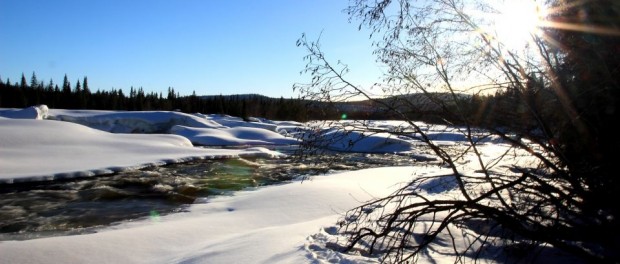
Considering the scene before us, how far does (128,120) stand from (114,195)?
29.7 metres

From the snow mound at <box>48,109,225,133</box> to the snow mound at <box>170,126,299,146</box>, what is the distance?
4.02 metres

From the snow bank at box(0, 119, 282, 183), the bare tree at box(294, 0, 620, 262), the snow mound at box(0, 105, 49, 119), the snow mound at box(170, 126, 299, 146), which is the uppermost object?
the bare tree at box(294, 0, 620, 262)

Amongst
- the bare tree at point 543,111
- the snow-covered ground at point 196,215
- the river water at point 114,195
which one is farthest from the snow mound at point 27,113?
the bare tree at point 543,111

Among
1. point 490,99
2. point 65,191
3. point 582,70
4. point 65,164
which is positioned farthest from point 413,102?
point 65,164

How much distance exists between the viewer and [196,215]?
23.6ft

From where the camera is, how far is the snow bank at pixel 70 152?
1173 centimetres

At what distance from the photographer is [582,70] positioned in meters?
2.77

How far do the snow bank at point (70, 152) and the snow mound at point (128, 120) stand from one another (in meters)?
17.1

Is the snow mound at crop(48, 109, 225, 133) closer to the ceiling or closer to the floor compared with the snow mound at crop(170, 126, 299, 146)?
closer to the ceiling

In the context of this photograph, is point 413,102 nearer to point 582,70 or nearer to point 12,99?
point 582,70

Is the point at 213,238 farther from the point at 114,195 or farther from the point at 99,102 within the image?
the point at 99,102

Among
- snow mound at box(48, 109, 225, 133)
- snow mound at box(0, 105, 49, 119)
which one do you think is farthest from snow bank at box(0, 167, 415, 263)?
snow mound at box(48, 109, 225, 133)

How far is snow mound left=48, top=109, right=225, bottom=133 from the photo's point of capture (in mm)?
35406

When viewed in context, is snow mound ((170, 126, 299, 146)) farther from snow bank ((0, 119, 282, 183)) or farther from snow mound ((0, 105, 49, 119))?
snow mound ((0, 105, 49, 119))
